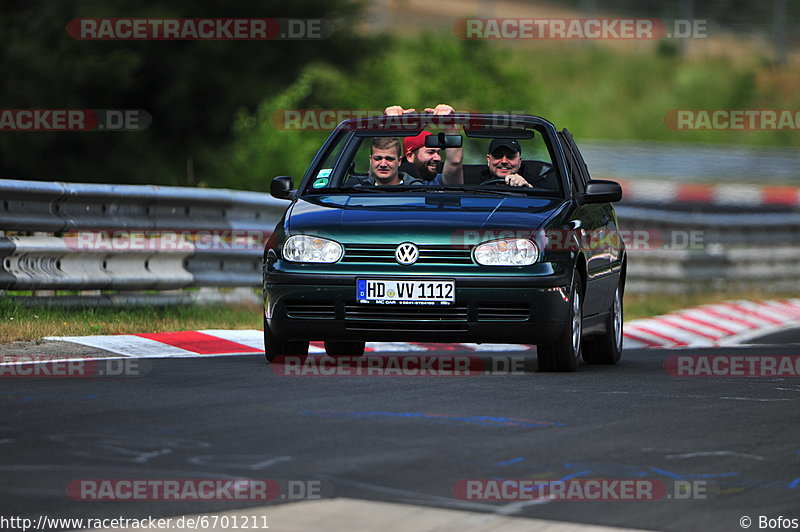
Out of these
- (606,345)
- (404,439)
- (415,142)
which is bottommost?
(404,439)

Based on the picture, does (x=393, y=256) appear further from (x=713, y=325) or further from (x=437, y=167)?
(x=713, y=325)

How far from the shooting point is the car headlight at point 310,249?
9.90 m

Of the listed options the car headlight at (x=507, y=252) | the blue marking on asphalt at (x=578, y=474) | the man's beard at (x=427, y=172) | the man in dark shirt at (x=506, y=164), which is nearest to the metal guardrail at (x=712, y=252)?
the man's beard at (x=427, y=172)

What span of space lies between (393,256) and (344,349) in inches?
63.3

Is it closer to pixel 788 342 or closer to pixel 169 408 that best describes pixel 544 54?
pixel 788 342

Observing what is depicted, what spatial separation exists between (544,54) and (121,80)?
30.3m

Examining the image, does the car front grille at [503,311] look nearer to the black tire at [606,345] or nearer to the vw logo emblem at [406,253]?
the vw logo emblem at [406,253]

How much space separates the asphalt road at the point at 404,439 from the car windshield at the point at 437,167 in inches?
71.1

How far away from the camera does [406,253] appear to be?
9.79m

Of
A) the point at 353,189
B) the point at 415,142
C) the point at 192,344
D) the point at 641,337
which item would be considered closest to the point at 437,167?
the point at 415,142

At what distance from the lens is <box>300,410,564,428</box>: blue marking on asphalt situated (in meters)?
7.51

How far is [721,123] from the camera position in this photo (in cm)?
5181

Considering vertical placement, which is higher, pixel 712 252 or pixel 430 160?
pixel 430 160

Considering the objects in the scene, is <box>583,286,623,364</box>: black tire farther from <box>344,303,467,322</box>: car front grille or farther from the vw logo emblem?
the vw logo emblem
